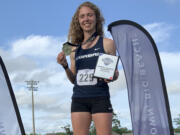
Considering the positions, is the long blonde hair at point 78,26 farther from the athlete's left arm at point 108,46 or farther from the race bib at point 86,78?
the race bib at point 86,78

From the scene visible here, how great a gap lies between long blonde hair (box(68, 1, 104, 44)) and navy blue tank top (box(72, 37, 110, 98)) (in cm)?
25

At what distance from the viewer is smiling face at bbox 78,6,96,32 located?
14.4ft

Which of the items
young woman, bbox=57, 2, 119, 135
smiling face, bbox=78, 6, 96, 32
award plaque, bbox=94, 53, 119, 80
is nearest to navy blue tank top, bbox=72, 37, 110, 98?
young woman, bbox=57, 2, 119, 135

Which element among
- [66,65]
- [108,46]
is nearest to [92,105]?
[66,65]

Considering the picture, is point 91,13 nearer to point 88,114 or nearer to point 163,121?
point 88,114

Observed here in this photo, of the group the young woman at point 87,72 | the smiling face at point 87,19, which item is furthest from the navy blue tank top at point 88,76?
the smiling face at point 87,19

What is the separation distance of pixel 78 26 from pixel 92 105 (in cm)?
131

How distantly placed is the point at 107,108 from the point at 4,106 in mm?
2822

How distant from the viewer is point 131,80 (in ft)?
16.1

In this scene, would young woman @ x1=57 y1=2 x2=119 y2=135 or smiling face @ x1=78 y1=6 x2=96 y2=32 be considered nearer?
young woman @ x1=57 y1=2 x2=119 y2=135

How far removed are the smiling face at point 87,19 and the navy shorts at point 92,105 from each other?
1.02 metres

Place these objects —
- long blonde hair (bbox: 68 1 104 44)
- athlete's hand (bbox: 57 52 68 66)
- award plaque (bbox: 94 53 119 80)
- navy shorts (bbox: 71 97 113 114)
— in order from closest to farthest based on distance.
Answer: navy shorts (bbox: 71 97 113 114) → award plaque (bbox: 94 53 119 80) → athlete's hand (bbox: 57 52 68 66) → long blonde hair (bbox: 68 1 104 44)

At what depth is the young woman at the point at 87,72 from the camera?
3.92 m

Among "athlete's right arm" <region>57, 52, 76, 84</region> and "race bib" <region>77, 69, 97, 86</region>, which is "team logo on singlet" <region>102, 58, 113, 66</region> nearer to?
"race bib" <region>77, 69, 97, 86</region>
